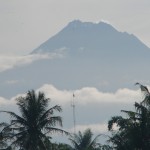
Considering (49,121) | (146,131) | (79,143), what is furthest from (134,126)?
(79,143)

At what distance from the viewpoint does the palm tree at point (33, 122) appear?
61.0 meters

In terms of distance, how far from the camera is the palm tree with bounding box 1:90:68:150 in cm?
6100

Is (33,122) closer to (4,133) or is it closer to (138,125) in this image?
(4,133)

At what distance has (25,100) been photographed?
61938 mm

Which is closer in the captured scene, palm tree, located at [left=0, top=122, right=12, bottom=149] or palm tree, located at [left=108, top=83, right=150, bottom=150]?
palm tree, located at [left=108, top=83, right=150, bottom=150]

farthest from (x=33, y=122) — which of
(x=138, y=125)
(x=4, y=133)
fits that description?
(x=138, y=125)

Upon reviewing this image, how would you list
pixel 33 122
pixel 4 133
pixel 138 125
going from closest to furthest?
pixel 138 125, pixel 33 122, pixel 4 133

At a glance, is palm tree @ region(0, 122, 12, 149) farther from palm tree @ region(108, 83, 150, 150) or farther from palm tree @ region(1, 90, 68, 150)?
palm tree @ region(108, 83, 150, 150)

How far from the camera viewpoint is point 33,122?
61.7 m

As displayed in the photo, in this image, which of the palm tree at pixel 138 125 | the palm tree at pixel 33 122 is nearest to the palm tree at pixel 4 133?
the palm tree at pixel 33 122

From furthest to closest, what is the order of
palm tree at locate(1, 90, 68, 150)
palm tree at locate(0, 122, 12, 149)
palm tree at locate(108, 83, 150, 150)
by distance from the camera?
palm tree at locate(1, 90, 68, 150)
palm tree at locate(0, 122, 12, 149)
palm tree at locate(108, 83, 150, 150)

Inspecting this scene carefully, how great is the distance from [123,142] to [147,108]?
12.5 feet

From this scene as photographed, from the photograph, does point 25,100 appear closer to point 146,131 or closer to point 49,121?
point 49,121

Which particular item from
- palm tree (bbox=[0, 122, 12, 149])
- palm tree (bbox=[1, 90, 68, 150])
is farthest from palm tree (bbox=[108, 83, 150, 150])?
palm tree (bbox=[0, 122, 12, 149])
